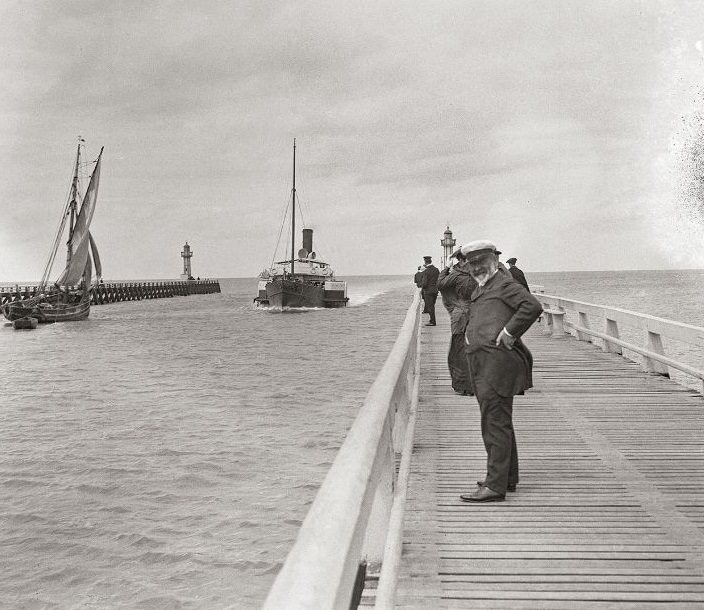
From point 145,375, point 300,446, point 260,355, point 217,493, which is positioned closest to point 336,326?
point 260,355

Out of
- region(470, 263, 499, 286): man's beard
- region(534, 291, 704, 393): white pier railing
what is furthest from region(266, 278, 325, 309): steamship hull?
region(470, 263, 499, 286): man's beard

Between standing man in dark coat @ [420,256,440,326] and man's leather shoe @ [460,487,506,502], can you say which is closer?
man's leather shoe @ [460,487,506,502]

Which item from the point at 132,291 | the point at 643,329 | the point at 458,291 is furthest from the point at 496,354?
the point at 132,291

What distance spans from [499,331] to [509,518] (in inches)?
49.7

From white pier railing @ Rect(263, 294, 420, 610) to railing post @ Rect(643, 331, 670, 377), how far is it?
8079mm

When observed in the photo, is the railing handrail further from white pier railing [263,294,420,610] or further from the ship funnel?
the ship funnel

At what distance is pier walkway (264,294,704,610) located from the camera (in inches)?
84.9

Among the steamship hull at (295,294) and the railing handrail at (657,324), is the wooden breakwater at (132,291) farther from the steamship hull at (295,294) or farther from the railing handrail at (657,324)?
the railing handrail at (657,324)

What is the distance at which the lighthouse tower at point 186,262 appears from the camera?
135125 millimetres

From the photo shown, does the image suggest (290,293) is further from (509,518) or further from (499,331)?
(509,518)

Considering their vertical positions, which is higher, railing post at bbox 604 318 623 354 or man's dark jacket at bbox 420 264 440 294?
man's dark jacket at bbox 420 264 440 294

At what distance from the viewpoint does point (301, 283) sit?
210 ft

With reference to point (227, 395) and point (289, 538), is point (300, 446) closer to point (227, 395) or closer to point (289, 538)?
point (289, 538)

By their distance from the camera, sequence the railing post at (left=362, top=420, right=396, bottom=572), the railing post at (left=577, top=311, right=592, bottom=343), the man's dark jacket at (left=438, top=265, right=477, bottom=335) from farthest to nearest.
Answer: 1. the railing post at (left=577, top=311, right=592, bottom=343)
2. the man's dark jacket at (left=438, top=265, right=477, bottom=335)
3. the railing post at (left=362, top=420, right=396, bottom=572)
